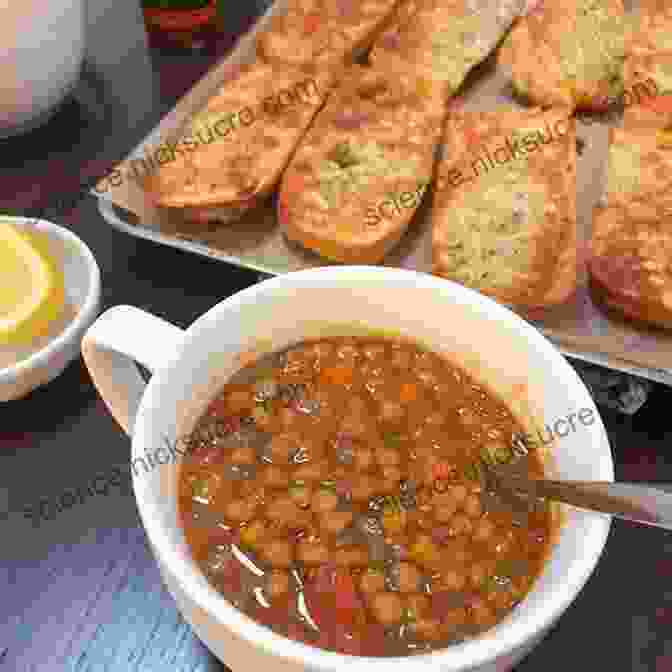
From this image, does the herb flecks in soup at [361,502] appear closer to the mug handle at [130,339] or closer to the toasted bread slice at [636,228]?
the mug handle at [130,339]

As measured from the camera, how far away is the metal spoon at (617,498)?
721 mm

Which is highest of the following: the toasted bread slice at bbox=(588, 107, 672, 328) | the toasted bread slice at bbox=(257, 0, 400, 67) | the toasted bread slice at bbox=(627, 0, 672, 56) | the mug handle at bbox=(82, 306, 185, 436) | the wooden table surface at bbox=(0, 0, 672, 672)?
the mug handle at bbox=(82, 306, 185, 436)

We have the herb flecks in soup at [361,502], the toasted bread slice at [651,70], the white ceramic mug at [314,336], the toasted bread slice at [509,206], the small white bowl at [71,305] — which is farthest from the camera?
the toasted bread slice at [651,70]

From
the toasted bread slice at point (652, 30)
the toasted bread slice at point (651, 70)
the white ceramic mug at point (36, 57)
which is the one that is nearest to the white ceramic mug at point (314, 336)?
the white ceramic mug at point (36, 57)

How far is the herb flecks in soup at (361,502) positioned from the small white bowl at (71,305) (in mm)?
387

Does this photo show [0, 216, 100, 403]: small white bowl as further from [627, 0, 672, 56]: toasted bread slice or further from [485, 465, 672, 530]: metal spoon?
[627, 0, 672, 56]: toasted bread slice

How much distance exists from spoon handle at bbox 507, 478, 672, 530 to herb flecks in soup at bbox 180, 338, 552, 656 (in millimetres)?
51

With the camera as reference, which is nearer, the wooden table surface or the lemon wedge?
the wooden table surface

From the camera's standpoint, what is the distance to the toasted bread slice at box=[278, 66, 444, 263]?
137 centimetres

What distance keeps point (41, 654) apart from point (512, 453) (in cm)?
59

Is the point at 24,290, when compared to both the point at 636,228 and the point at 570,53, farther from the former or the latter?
the point at 570,53

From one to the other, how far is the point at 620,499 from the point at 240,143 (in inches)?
41.4

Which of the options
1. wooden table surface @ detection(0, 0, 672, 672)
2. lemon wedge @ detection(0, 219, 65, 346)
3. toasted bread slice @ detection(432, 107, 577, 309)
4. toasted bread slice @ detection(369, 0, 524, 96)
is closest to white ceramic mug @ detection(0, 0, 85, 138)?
wooden table surface @ detection(0, 0, 672, 672)

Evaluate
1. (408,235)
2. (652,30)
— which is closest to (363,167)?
(408,235)
